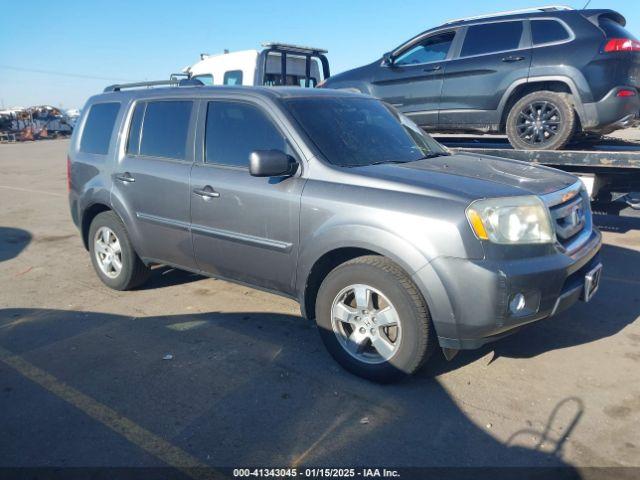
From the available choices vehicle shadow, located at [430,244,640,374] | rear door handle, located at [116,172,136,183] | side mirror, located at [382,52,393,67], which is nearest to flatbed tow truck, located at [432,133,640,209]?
vehicle shadow, located at [430,244,640,374]

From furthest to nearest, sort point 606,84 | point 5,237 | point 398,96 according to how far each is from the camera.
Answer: point 5,237 < point 398,96 < point 606,84

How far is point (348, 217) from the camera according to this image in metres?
3.32

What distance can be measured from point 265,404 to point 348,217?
1228mm

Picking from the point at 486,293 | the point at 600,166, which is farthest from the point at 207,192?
the point at 600,166

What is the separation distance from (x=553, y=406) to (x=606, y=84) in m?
3.81

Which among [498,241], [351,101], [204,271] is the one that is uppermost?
[351,101]

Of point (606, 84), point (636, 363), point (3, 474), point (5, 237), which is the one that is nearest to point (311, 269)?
point (3, 474)

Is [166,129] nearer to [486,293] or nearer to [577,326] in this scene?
[486,293]

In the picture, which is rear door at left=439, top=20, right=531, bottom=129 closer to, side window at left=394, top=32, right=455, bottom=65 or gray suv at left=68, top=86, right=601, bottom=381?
side window at left=394, top=32, right=455, bottom=65

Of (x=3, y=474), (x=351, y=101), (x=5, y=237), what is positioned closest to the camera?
(x=3, y=474)

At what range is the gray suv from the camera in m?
3.00

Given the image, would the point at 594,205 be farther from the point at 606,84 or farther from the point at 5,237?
the point at 5,237

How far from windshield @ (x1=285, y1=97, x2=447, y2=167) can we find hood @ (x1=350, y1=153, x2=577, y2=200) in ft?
0.61

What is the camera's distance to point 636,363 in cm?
366
